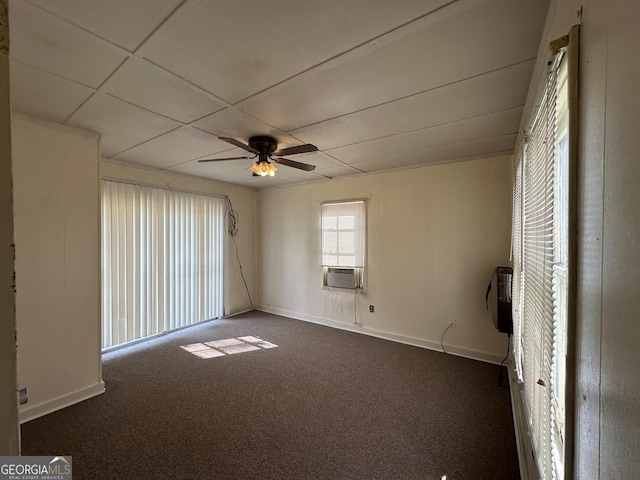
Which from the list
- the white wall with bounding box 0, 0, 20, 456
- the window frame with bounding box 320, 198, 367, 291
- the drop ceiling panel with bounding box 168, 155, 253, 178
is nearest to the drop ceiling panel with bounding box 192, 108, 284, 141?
the drop ceiling panel with bounding box 168, 155, 253, 178

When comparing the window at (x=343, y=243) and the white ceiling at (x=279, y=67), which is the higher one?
the white ceiling at (x=279, y=67)

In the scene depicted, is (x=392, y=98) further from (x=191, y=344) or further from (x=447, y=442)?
(x=191, y=344)

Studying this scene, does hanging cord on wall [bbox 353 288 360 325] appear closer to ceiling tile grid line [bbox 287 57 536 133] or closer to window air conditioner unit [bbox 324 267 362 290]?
window air conditioner unit [bbox 324 267 362 290]

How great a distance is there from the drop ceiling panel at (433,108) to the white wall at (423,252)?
48.2 inches

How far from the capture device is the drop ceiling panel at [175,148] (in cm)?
262

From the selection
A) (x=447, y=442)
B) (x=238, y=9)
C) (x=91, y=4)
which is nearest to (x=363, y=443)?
(x=447, y=442)

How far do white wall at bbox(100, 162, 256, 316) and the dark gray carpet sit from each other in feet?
5.77

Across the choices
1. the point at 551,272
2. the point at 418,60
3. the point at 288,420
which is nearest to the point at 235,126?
the point at 418,60

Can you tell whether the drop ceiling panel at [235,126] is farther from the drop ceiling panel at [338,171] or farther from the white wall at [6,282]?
the white wall at [6,282]

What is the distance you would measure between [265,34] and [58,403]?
3.25 metres

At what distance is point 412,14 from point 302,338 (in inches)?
148

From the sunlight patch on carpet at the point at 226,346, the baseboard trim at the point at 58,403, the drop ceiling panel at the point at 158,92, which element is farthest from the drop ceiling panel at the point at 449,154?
the baseboard trim at the point at 58,403

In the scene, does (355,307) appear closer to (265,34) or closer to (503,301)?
(503,301)

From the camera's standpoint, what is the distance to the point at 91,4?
1164 mm
